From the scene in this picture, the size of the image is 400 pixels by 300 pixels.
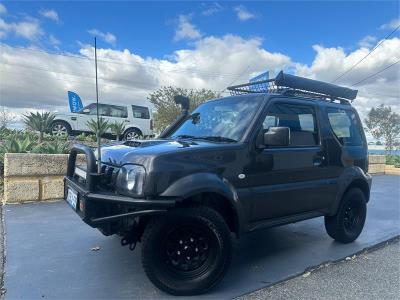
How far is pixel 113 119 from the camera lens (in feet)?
54.2

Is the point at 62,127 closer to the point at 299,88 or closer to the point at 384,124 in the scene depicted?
the point at 299,88

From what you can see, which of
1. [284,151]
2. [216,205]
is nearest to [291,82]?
[284,151]

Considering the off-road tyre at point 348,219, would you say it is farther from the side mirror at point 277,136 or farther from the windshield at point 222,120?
the windshield at point 222,120

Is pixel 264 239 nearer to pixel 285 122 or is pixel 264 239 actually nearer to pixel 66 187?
pixel 285 122

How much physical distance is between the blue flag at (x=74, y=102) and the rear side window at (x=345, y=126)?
42.5ft

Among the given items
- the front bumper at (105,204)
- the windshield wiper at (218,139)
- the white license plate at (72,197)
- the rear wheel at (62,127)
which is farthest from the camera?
the rear wheel at (62,127)

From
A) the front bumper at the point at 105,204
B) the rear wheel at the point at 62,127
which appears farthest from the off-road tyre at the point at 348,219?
the rear wheel at the point at 62,127

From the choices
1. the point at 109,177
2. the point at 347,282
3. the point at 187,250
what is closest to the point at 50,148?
the point at 109,177

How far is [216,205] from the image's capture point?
355 centimetres

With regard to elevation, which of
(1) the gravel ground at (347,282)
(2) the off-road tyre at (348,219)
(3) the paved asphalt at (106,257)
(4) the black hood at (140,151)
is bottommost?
(1) the gravel ground at (347,282)

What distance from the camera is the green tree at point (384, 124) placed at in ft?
83.4

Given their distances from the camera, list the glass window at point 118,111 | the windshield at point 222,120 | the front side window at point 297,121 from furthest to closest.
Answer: the glass window at point 118,111 → the front side window at point 297,121 → the windshield at point 222,120

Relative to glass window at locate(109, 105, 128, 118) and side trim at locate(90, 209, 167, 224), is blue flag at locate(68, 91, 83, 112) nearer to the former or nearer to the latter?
glass window at locate(109, 105, 128, 118)

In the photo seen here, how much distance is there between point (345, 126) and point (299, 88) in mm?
928
